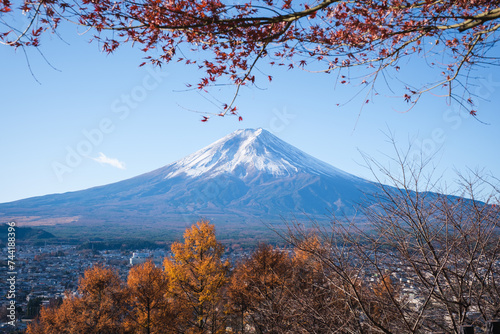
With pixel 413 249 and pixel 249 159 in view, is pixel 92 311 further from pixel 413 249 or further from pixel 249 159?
pixel 249 159

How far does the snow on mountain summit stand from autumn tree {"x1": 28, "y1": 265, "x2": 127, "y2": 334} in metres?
126

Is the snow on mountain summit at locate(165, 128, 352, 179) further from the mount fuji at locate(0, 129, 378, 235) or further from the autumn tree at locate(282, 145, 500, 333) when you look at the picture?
the autumn tree at locate(282, 145, 500, 333)

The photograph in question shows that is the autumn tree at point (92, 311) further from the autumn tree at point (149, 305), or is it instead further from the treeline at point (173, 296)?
the autumn tree at point (149, 305)

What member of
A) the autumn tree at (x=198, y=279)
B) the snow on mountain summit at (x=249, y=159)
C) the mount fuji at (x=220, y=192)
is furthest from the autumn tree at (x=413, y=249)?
the snow on mountain summit at (x=249, y=159)

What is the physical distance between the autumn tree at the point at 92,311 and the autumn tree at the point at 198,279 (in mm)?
2501

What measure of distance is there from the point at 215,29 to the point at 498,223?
3.62 m

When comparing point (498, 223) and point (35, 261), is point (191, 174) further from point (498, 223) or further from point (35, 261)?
point (498, 223)

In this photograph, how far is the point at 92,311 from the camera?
13.3 meters

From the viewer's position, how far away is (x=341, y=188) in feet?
444

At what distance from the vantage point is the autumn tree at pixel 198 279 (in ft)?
40.8

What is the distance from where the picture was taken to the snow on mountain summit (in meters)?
147

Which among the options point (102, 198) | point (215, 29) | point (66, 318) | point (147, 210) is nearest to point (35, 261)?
point (66, 318)

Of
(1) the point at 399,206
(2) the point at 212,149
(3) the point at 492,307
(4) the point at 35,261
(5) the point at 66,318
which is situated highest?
(2) the point at 212,149

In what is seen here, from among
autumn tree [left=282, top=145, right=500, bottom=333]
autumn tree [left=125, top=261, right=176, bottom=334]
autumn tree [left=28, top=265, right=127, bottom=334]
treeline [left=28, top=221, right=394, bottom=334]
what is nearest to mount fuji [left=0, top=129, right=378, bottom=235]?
treeline [left=28, top=221, right=394, bottom=334]
